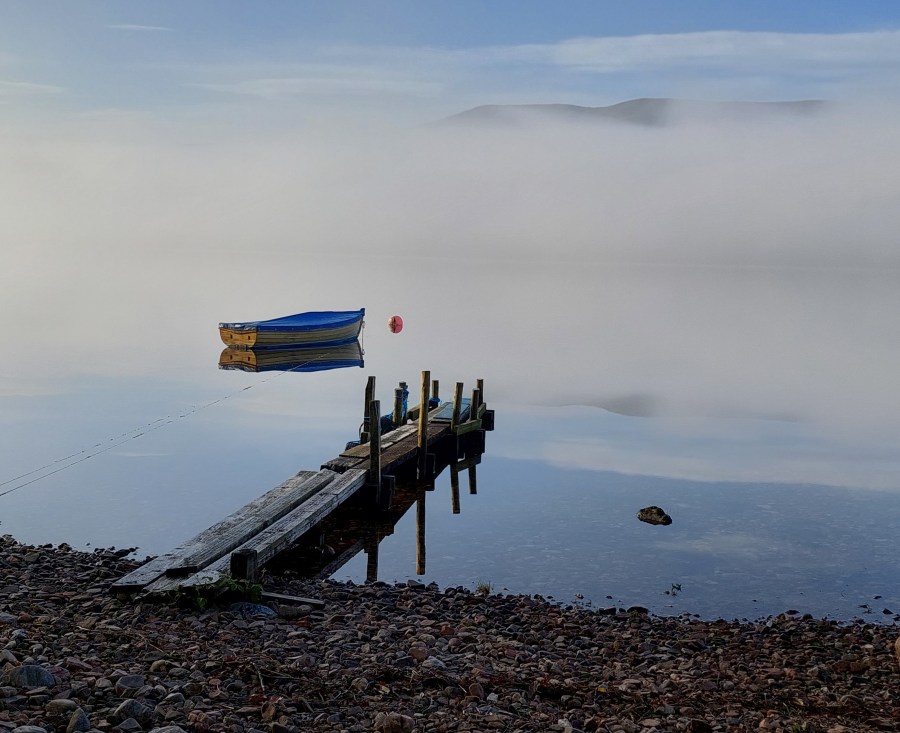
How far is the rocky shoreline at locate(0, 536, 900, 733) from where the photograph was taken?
877cm

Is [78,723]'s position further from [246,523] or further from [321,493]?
[321,493]

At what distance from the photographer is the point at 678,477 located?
27.2 metres

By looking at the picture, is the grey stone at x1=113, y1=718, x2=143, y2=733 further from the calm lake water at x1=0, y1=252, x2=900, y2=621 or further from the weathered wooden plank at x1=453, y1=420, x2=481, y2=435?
the weathered wooden plank at x1=453, y1=420, x2=481, y2=435

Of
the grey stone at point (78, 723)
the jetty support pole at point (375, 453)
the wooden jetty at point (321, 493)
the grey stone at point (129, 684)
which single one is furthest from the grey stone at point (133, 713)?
the jetty support pole at point (375, 453)

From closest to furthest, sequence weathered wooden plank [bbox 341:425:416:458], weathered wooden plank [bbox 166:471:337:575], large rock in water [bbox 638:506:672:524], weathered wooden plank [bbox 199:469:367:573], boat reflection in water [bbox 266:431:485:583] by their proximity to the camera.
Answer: weathered wooden plank [bbox 166:471:337:575], weathered wooden plank [bbox 199:469:367:573], boat reflection in water [bbox 266:431:485:583], large rock in water [bbox 638:506:672:524], weathered wooden plank [bbox 341:425:416:458]

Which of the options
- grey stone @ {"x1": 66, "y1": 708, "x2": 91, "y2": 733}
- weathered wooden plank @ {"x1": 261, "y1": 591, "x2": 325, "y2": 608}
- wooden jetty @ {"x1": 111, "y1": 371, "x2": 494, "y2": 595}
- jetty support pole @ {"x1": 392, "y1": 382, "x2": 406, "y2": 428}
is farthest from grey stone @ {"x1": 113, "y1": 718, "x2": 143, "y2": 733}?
jetty support pole @ {"x1": 392, "y1": 382, "x2": 406, "y2": 428}

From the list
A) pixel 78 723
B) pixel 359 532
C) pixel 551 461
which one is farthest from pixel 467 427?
pixel 78 723

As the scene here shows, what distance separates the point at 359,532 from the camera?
67.5 ft

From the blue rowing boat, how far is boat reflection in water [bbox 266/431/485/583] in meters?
26.0

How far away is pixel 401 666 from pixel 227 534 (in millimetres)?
5623

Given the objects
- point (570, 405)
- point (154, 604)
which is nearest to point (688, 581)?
point (154, 604)

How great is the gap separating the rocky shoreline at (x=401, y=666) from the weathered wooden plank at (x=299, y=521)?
63 cm

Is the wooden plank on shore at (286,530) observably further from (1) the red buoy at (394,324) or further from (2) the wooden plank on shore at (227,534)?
(1) the red buoy at (394,324)

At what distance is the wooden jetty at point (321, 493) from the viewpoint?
13305 mm
